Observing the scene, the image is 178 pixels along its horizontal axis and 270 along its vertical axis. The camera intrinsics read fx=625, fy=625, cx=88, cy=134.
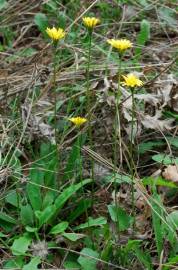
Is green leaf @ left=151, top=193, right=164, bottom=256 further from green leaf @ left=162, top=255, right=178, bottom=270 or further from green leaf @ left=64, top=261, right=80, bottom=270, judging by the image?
green leaf @ left=64, top=261, right=80, bottom=270

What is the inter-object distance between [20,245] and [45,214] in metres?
0.14

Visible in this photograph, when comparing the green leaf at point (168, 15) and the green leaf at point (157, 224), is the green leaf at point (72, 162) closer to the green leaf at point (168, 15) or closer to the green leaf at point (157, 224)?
the green leaf at point (157, 224)

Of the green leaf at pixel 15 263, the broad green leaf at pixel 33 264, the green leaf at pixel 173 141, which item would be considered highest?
the green leaf at pixel 173 141

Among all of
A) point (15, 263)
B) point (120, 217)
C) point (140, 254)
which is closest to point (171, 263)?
point (140, 254)

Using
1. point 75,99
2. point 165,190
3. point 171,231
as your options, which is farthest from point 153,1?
point 171,231

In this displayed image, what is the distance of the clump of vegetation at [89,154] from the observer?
184cm

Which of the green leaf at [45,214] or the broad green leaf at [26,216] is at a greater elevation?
the green leaf at [45,214]

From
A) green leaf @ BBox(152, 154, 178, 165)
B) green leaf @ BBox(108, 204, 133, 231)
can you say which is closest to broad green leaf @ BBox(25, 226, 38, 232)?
green leaf @ BBox(108, 204, 133, 231)

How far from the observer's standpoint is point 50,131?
231 cm

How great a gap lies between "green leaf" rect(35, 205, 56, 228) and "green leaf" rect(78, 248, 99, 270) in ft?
0.63

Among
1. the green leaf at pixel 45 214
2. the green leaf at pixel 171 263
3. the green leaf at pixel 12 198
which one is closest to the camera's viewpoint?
the green leaf at pixel 171 263

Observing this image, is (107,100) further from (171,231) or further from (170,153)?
(171,231)

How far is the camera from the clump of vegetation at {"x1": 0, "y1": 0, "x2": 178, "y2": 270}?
72.6 inches

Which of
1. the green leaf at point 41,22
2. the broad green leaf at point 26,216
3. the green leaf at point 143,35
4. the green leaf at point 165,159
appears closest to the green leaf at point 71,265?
the broad green leaf at point 26,216
